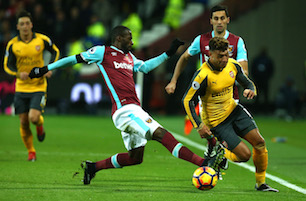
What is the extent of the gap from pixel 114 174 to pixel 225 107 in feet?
6.27

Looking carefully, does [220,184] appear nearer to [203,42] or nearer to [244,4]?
[203,42]

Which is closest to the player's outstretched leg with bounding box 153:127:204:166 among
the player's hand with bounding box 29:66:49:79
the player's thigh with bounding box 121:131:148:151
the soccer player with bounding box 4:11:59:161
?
the player's thigh with bounding box 121:131:148:151

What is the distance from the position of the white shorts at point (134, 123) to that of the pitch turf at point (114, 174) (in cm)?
59

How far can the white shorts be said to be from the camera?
7332mm

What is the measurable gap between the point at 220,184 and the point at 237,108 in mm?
967

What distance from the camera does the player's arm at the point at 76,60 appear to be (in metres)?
7.60

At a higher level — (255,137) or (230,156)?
(255,137)

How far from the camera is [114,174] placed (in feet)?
29.2

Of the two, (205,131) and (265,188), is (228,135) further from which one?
(265,188)

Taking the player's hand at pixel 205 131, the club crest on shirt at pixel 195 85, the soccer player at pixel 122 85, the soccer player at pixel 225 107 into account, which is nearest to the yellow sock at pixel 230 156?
the soccer player at pixel 225 107

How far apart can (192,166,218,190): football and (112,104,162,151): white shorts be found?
2.22 ft

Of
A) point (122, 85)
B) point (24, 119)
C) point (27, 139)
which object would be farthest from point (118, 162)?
point (24, 119)

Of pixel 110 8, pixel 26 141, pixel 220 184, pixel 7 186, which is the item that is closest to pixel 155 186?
pixel 220 184

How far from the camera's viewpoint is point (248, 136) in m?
7.62
